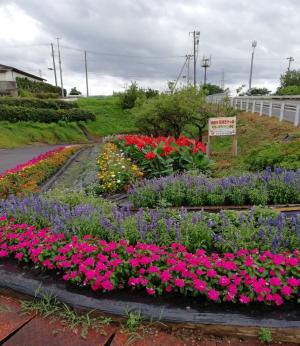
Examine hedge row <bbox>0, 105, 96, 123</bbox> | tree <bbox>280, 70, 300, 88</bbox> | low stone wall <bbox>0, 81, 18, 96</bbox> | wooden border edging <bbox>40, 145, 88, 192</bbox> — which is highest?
tree <bbox>280, 70, 300, 88</bbox>

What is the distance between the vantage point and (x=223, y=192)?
14.7 feet

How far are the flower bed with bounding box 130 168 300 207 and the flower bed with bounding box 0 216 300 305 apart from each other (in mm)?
1870

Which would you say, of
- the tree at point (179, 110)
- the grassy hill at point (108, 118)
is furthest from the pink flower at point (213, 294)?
the grassy hill at point (108, 118)

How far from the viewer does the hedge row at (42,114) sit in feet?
69.9

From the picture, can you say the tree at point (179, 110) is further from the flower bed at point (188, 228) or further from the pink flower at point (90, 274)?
the pink flower at point (90, 274)

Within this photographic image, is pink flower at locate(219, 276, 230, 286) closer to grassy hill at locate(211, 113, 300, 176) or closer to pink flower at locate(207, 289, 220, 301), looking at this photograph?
pink flower at locate(207, 289, 220, 301)

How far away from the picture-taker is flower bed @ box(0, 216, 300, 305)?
84.0 inches

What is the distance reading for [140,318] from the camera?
2127mm

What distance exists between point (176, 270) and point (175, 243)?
35 cm

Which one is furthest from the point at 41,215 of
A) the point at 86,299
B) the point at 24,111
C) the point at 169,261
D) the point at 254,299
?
the point at 24,111

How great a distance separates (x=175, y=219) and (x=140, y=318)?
1.29 meters

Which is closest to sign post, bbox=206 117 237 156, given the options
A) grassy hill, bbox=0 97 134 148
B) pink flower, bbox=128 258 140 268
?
pink flower, bbox=128 258 140 268

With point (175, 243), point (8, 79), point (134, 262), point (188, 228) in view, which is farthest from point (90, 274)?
point (8, 79)

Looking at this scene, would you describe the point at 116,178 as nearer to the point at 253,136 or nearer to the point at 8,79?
the point at 253,136
